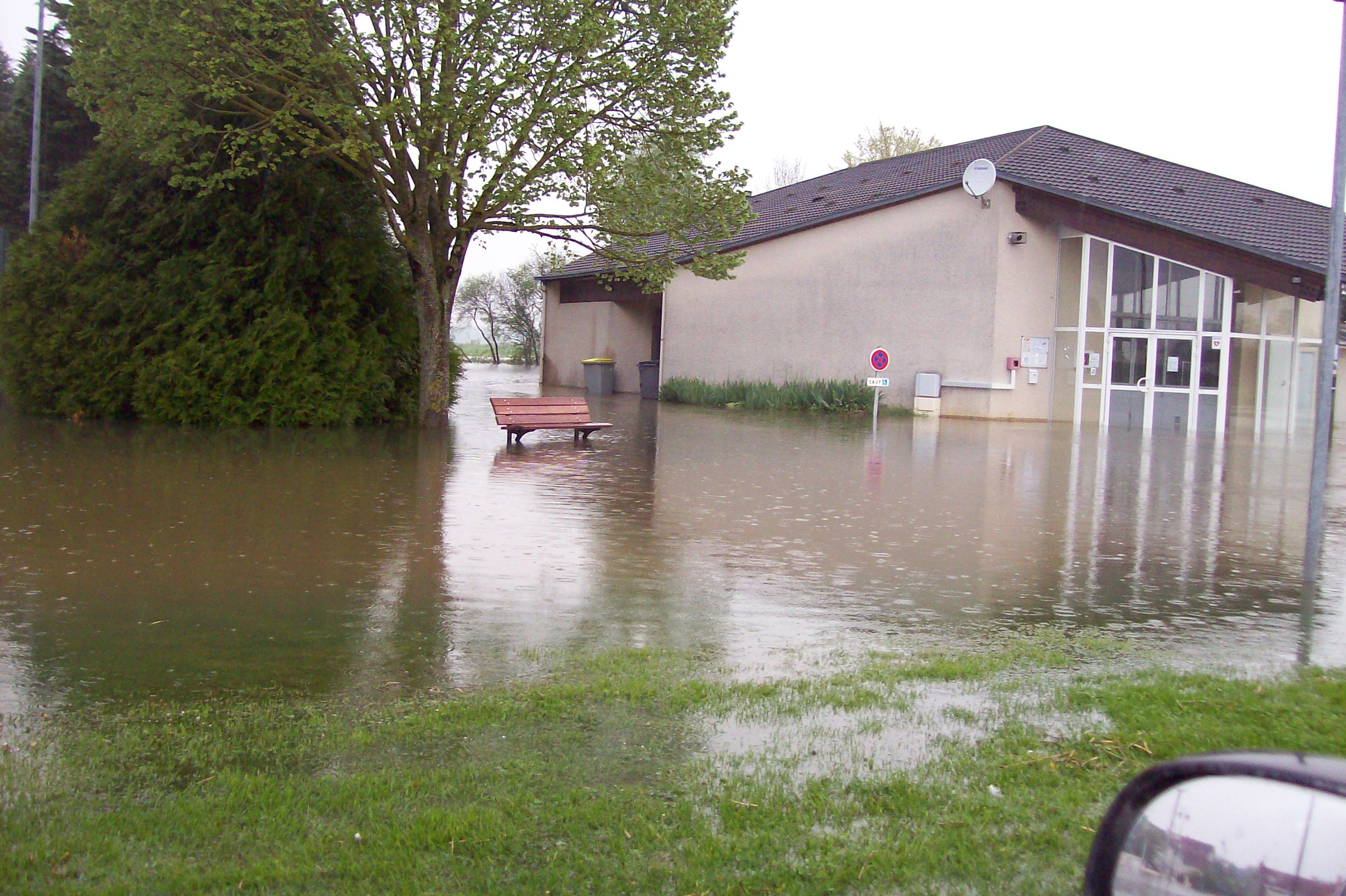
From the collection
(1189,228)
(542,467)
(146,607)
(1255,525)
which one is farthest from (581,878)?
(1189,228)

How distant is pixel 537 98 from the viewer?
18500 millimetres

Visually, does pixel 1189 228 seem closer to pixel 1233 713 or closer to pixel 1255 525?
pixel 1255 525

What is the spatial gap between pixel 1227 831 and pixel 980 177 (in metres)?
28.8

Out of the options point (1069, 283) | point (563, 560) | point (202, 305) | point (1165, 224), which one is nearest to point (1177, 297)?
point (1165, 224)

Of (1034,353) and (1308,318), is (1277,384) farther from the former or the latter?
(1034,353)

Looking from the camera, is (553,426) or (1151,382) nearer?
(553,426)

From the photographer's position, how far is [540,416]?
63.1ft

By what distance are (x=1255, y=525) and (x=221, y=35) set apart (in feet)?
52.6

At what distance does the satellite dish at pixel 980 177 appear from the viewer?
28.5 metres

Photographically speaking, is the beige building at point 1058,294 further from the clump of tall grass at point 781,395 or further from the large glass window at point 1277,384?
the clump of tall grass at point 781,395

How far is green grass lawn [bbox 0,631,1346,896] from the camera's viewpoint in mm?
3537

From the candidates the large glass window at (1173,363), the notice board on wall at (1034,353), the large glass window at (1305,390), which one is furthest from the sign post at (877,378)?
the large glass window at (1305,390)

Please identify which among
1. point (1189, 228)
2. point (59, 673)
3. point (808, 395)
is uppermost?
point (1189, 228)

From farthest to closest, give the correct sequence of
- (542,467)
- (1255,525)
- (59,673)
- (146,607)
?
(542,467) → (1255,525) → (146,607) → (59,673)
